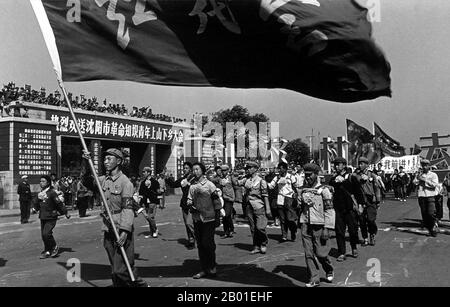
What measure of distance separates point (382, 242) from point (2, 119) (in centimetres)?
1793

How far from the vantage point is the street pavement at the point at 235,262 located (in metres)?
6.51

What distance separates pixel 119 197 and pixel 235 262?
329cm

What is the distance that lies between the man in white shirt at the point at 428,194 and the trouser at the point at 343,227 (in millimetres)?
3378

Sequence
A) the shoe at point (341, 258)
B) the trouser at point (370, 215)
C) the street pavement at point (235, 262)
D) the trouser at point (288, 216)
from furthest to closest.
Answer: the trouser at point (288, 216) → the trouser at point (370, 215) → the shoe at point (341, 258) → the street pavement at point (235, 262)

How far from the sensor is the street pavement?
6.51 meters

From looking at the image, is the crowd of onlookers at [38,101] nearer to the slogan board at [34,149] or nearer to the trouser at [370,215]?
the slogan board at [34,149]

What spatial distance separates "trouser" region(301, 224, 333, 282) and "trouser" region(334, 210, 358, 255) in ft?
5.77

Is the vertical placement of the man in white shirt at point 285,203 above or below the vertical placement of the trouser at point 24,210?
above

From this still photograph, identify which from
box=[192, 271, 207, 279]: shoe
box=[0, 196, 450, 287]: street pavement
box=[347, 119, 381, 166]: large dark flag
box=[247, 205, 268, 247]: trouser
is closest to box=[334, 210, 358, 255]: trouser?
box=[0, 196, 450, 287]: street pavement

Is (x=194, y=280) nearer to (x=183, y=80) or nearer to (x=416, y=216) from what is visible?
(x=183, y=80)

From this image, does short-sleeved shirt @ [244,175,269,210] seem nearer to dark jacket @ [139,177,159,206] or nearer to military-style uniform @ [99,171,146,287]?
dark jacket @ [139,177,159,206]

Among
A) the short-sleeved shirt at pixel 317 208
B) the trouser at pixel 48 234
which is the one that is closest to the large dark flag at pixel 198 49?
the short-sleeved shirt at pixel 317 208

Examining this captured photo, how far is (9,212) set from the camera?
19.5 metres

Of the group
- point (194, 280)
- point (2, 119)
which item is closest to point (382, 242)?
point (194, 280)
